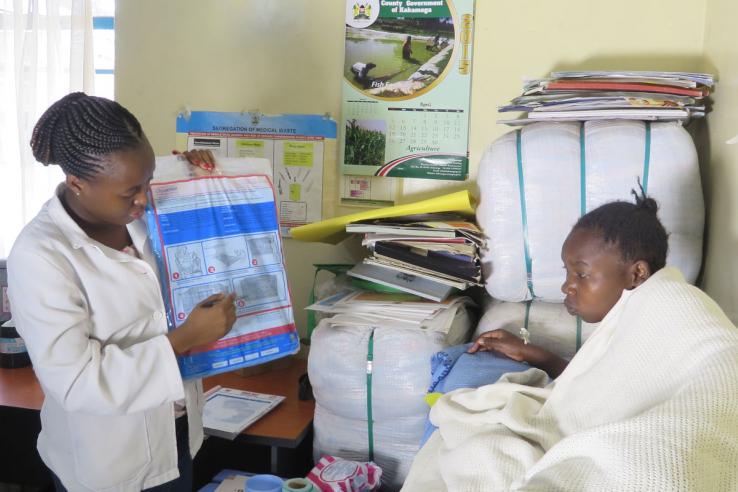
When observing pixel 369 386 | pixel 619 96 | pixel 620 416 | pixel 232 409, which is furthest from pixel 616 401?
pixel 232 409

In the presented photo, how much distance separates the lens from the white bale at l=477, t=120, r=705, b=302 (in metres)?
1.52

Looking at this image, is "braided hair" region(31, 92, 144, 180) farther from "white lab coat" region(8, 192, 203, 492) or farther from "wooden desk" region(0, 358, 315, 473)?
"wooden desk" region(0, 358, 315, 473)

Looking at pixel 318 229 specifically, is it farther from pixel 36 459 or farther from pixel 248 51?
pixel 36 459

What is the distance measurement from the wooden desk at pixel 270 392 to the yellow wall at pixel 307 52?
10.4 inches

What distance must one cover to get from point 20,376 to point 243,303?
1019mm

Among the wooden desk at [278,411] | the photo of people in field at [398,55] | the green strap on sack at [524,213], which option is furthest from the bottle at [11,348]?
the green strap on sack at [524,213]

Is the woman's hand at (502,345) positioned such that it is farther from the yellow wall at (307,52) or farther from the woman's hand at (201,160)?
the woman's hand at (201,160)

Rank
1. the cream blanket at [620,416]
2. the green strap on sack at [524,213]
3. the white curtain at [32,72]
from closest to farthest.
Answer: the cream blanket at [620,416]
the green strap on sack at [524,213]
the white curtain at [32,72]

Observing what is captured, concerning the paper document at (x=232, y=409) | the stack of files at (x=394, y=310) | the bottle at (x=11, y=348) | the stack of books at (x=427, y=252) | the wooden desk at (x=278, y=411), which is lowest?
the wooden desk at (x=278, y=411)

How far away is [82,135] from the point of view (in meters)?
1.15

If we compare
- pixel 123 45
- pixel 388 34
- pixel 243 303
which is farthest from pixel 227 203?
pixel 123 45

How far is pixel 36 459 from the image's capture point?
6.45 ft

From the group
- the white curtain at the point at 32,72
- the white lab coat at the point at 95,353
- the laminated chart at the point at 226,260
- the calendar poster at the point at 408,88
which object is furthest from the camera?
the white curtain at the point at 32,72

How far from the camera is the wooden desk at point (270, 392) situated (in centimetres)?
169
